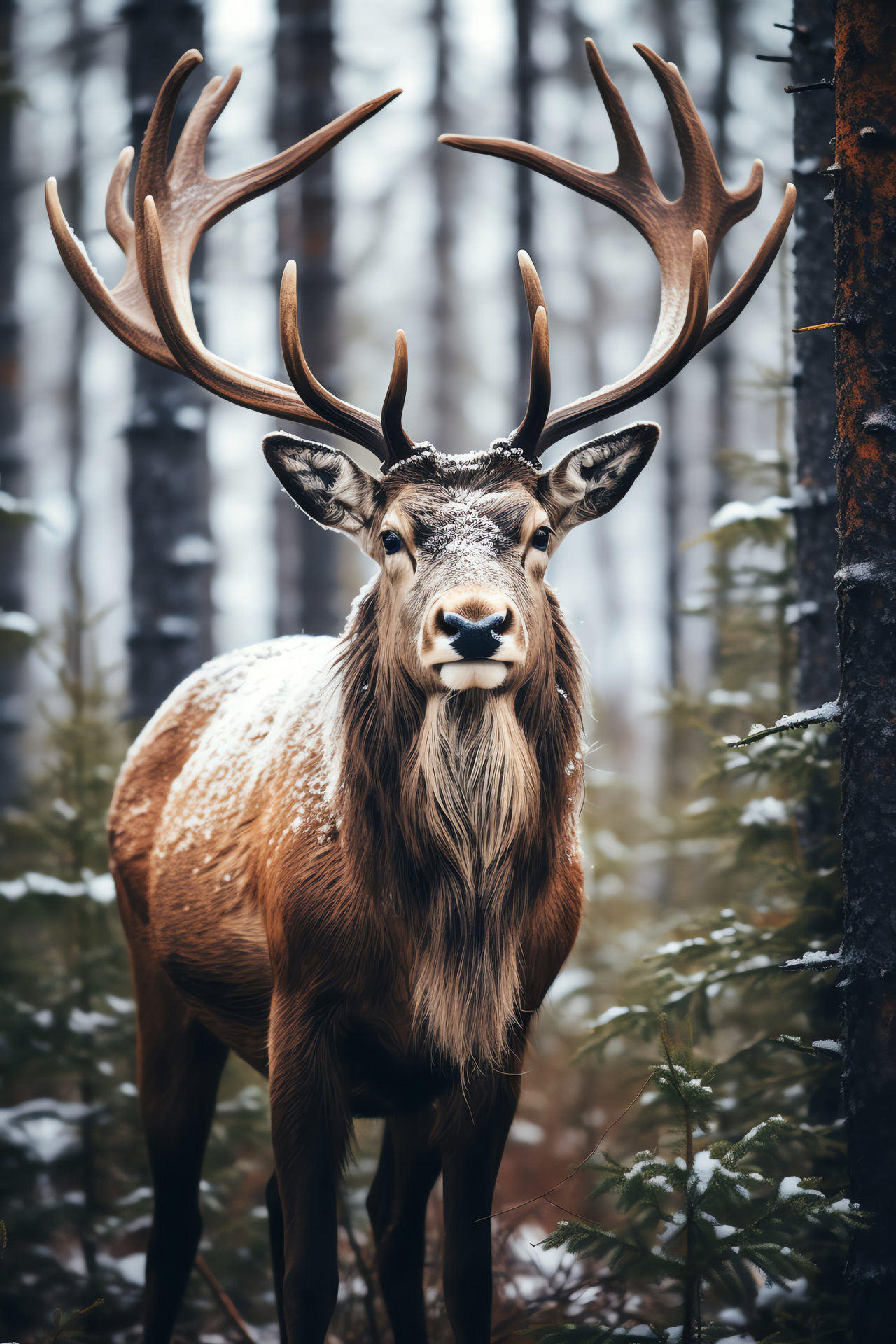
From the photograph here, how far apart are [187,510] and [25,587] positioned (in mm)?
13152

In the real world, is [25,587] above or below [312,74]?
below

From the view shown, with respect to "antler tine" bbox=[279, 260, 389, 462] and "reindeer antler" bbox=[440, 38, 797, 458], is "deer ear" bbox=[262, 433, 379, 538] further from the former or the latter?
"reindeer antler" bbox=[440, 38, 797, 458]

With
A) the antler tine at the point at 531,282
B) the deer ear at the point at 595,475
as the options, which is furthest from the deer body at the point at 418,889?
the antler tine at the point at 531,282

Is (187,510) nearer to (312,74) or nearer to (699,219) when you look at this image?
(699,219)

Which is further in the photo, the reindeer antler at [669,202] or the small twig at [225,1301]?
the small twig at [225,1301]

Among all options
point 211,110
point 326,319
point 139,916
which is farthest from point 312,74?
point 139,916

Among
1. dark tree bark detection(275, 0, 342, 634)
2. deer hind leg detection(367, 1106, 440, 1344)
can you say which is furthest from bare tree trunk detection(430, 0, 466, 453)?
deer hind leg detection(367, 1106, 440, 1344)

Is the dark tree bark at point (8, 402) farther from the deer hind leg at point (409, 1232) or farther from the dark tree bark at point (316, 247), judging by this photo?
the deer hind leg at point (409, 1232)

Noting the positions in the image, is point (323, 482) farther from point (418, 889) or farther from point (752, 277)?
point (752, 277)

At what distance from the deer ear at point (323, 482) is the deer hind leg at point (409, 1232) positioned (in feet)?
6.52

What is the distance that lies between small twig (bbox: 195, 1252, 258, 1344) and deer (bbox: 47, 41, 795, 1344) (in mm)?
539

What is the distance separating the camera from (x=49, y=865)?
5625 millimetres

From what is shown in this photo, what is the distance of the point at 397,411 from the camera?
10.2 feet

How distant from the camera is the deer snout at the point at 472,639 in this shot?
108 inches
